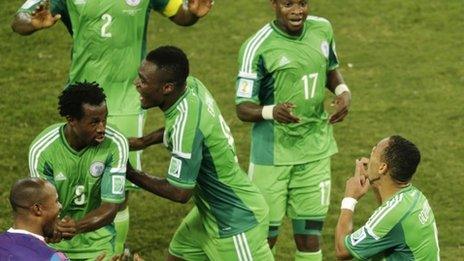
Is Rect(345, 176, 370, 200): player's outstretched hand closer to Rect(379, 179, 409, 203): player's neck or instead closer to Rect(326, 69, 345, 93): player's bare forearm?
Rect(379, 179, 409, 203): player's neck

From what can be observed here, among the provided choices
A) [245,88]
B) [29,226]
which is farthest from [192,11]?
[29,226]

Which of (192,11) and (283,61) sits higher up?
(192,11)

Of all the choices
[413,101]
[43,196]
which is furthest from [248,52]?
[413,101]

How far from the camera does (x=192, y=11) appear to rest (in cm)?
1220

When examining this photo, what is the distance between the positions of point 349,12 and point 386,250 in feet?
37.3

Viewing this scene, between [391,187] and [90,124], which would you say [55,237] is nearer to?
[90,124]

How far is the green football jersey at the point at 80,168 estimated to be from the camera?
34.2ft

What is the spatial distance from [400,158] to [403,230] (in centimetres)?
52

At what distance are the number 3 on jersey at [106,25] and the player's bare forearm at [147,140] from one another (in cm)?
149

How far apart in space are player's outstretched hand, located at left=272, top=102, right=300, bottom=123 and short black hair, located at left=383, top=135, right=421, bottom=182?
2.02 metres

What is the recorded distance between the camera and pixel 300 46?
1226cm

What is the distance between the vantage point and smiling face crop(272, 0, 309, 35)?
12.1 meters

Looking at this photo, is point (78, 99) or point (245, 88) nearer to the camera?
point (78, 99)

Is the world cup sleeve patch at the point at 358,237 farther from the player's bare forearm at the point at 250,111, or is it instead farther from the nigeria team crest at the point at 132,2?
the nigeria team crest at the point at 132,2
